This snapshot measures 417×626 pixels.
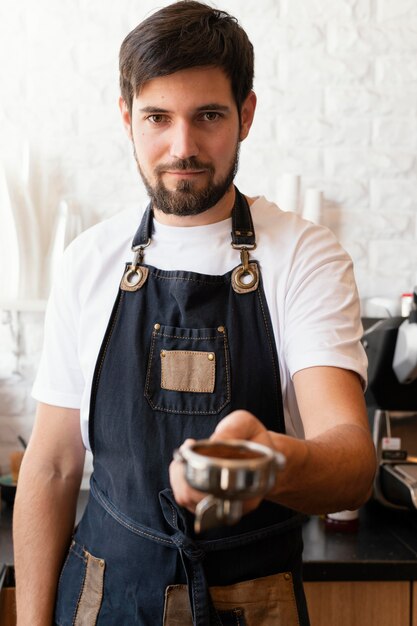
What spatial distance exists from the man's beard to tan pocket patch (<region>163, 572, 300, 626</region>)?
69cm

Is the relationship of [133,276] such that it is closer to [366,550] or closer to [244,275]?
[244,275]

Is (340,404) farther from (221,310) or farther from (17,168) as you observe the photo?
(17,168)

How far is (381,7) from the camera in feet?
8.58

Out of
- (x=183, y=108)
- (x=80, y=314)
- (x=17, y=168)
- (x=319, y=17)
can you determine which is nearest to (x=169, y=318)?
(x=80, y=314)

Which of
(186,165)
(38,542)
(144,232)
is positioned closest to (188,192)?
(186,165)

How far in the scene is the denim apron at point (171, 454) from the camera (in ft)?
4.82

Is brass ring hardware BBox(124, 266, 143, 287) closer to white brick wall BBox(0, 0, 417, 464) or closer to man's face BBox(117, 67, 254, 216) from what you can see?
man's face BBox(117, 67, 254, 216)

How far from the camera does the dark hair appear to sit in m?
1.45

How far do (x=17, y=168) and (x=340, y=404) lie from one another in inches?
64.4

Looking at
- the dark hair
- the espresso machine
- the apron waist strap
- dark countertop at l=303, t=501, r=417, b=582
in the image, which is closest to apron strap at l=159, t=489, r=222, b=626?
the apron waist strap

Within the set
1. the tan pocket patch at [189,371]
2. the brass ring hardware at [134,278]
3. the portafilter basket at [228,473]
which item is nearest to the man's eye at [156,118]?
the brass ring hardware at [134,278]

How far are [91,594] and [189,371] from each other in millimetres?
464

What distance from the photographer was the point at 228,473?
78 cm

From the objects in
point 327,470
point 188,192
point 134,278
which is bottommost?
point 327,470
